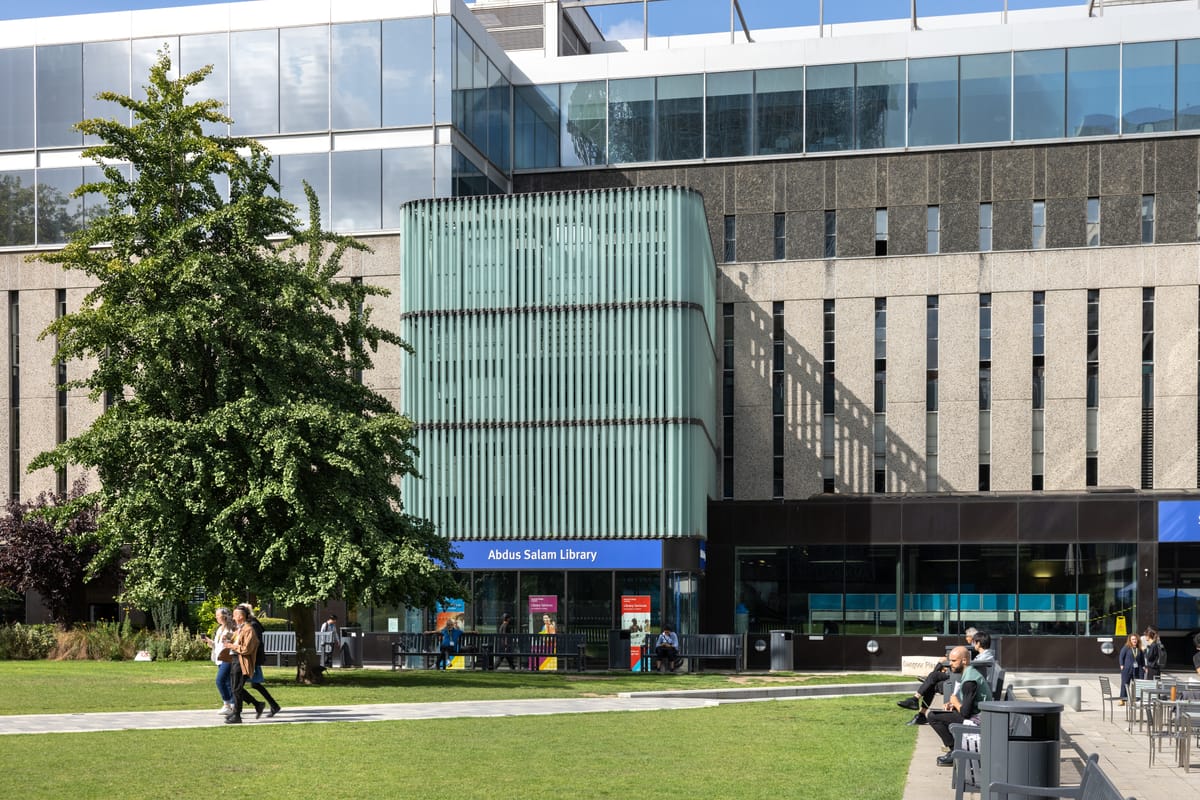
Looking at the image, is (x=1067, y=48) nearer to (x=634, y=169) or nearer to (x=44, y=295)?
(x=634, y=169)

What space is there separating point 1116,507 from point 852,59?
16924 millimetres

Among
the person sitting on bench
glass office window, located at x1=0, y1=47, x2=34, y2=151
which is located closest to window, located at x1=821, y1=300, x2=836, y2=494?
the person sitting on bench

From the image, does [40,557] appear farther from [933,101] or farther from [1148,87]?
[1148,87]

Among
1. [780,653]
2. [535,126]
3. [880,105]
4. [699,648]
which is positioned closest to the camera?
[699,648]

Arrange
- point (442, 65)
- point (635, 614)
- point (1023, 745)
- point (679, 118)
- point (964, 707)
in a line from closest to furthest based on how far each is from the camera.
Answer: point (1023, 745) < point (964, 707) < point (635, 614) < point (442, 65) < point (679, 118)

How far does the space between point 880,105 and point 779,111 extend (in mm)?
3331

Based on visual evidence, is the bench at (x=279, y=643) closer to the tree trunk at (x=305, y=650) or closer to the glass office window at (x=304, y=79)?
the tree trunk at (x=305, y=650)

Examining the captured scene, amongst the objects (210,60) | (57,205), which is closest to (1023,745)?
(210,60)

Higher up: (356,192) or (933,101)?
(933,101)

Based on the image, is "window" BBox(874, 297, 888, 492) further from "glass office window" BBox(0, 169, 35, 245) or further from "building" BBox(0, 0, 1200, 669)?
"glass office window" BBox(0, 169, 35, 245)

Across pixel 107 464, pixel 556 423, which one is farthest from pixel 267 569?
→ pixel 556 423

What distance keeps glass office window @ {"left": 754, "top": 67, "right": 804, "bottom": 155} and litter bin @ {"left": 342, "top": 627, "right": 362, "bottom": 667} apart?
21614 millimetres

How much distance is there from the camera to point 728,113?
51.3m

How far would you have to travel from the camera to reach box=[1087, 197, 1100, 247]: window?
48.4 m
